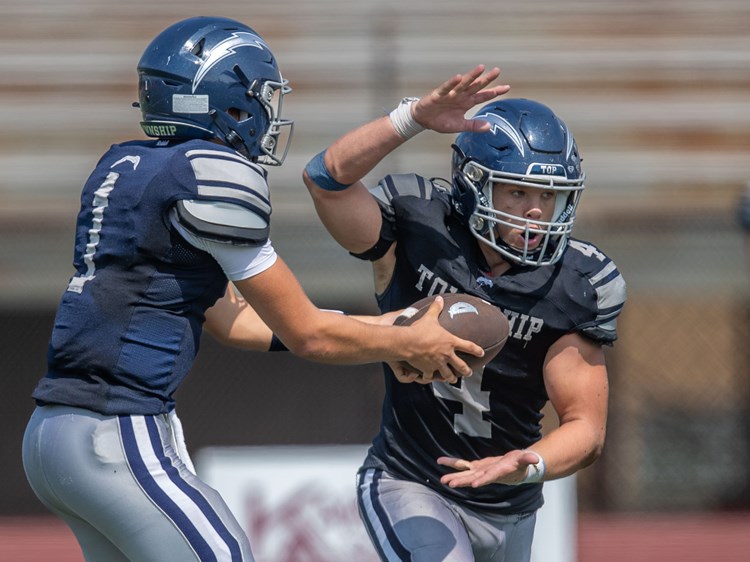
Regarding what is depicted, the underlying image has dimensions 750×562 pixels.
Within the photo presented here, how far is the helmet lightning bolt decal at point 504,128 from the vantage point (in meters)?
3.10

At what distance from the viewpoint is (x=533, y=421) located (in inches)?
128

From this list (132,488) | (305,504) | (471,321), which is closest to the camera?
(132,488)

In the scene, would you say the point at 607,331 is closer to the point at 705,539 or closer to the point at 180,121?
the point at 180,121

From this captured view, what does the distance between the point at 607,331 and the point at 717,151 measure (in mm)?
5648

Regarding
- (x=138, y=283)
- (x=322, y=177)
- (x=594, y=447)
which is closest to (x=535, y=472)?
(x=594, y=447)

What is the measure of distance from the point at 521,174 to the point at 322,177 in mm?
530

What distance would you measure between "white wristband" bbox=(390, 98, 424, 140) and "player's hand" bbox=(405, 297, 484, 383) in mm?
507

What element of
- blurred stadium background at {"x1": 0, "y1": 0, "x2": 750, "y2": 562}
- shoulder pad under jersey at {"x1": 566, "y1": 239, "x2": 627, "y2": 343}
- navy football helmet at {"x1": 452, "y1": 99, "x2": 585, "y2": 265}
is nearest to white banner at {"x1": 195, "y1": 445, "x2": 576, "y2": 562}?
blurred stadium background at {"x1": 0, "y1": 0, "x2": 750, "y2": 562}

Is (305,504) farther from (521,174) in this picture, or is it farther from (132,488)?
(132,488)

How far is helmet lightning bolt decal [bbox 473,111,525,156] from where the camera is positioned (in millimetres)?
3096

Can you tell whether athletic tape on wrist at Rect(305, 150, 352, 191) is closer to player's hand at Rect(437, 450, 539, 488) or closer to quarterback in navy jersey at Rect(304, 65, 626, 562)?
quarterback in navy jersey at Rect(304, 65, 626, 562)

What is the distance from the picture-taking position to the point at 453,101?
9.48ft

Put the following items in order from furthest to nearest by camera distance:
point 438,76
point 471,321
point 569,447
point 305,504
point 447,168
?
1. point 438,76
2. point 447,168
3. point 305,504
4. point 569,447
5. point 471,321

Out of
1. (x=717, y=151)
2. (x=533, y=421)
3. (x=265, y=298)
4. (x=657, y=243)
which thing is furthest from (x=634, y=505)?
(x=265, y=298)
